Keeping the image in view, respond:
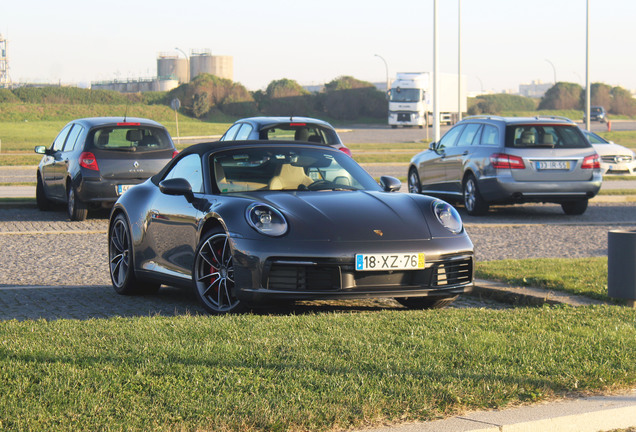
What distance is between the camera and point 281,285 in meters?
6.90

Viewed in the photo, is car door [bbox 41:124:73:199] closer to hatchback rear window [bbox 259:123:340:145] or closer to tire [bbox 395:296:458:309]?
hatchback rear window [bbox 259:123:340:145]

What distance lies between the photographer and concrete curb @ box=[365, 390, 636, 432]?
14.0 feet

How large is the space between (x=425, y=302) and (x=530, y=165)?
903 centimetres

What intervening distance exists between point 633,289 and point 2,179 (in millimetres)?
21052

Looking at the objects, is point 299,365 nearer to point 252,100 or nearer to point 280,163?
point 280,163

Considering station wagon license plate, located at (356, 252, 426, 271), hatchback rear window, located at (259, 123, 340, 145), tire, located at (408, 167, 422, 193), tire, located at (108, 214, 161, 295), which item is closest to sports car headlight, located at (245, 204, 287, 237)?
station wagon license plate, located at (356, 252, 426, 271)

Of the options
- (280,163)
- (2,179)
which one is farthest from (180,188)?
(2,179)

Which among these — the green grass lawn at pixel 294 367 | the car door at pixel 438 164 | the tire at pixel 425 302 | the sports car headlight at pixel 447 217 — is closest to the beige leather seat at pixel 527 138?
the car door at pixel 438 164

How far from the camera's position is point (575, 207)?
17.2m

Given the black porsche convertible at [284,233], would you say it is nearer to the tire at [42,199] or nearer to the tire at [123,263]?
the tire at [123,263]

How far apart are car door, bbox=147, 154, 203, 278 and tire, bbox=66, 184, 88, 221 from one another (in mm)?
7204

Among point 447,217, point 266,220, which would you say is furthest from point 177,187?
point 447,217

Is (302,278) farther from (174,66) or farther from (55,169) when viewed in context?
(174,66)

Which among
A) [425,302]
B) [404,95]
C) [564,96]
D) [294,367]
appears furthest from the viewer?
[564,96]
